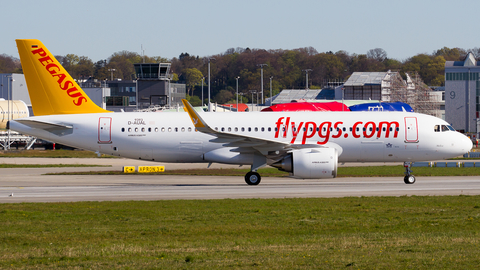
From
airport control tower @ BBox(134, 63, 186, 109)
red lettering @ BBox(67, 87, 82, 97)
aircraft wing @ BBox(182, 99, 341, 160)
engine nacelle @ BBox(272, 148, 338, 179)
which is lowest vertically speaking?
engine nacelle @ BBox(272, 148, 338, 179)

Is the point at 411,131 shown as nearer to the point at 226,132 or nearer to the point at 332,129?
the point at 332,129

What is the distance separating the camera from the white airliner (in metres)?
31.2

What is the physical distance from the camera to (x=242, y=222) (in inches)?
701

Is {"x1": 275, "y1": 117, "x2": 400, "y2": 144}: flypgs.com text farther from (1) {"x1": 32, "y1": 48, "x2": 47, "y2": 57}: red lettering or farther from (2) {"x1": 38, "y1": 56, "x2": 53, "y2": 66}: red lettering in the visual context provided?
(1) {"x1": 32, "y1": 48, "x2": 47, "y2": 57}: red lettering

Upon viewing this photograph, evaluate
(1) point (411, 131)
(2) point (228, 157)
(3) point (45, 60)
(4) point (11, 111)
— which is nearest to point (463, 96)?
(4) point (11, 111)

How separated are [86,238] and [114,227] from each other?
1809mm

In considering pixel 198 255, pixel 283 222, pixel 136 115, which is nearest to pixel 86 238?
pixel 198 255

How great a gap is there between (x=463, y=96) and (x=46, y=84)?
328 feet

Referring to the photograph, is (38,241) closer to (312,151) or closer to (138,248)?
(138,248)

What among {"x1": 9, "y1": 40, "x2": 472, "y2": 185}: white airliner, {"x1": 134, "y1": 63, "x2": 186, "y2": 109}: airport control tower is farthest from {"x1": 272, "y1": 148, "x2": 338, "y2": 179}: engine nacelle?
{"x1": 134, "y1": 63, "x2": 186, "y2": 109}: airport control tower

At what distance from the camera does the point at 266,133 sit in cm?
3158

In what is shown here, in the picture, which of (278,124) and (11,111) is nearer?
(278,124)

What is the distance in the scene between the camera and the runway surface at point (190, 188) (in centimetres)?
2581

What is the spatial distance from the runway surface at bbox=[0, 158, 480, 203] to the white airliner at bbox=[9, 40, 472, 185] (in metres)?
1.71
